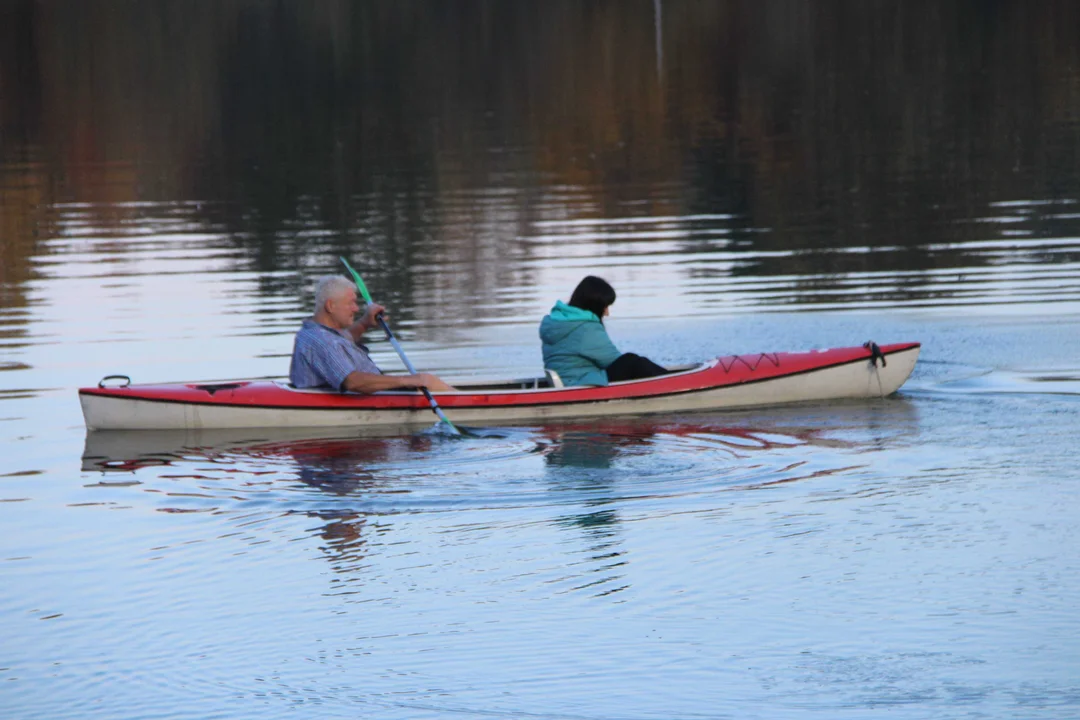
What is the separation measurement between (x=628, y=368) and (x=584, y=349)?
353mm

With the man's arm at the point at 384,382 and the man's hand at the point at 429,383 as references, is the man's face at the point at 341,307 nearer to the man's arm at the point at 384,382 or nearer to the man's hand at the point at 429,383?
the man's arm at the point at 384,382

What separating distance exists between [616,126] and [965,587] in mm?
28762

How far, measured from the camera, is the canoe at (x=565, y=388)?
12.9m

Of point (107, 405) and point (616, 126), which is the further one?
point (616, 126)

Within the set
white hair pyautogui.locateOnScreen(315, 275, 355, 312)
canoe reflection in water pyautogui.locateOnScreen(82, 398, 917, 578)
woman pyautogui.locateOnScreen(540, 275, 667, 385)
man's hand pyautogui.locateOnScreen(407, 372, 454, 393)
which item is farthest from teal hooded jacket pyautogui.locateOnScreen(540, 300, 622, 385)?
white hair pyautogui.locateOnScreen(315, 275, 355, 312)

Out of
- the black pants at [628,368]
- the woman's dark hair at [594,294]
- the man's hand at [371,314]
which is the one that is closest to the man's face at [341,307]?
the man's hand at [371,314]

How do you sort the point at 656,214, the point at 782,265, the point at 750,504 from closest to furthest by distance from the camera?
the point at 750,504 → the point at 782,265 → the point at 656,214

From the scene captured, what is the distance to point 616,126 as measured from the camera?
36250 mm

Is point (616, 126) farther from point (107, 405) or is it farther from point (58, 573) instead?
point (58, 573)

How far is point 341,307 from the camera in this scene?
13.0 m

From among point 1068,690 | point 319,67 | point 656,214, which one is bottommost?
Result: point 1068,690

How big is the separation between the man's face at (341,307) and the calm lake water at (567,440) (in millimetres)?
831

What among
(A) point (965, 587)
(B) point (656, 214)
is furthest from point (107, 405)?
(B) point (656, 214)

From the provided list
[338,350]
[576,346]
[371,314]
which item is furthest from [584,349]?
[338,350]
